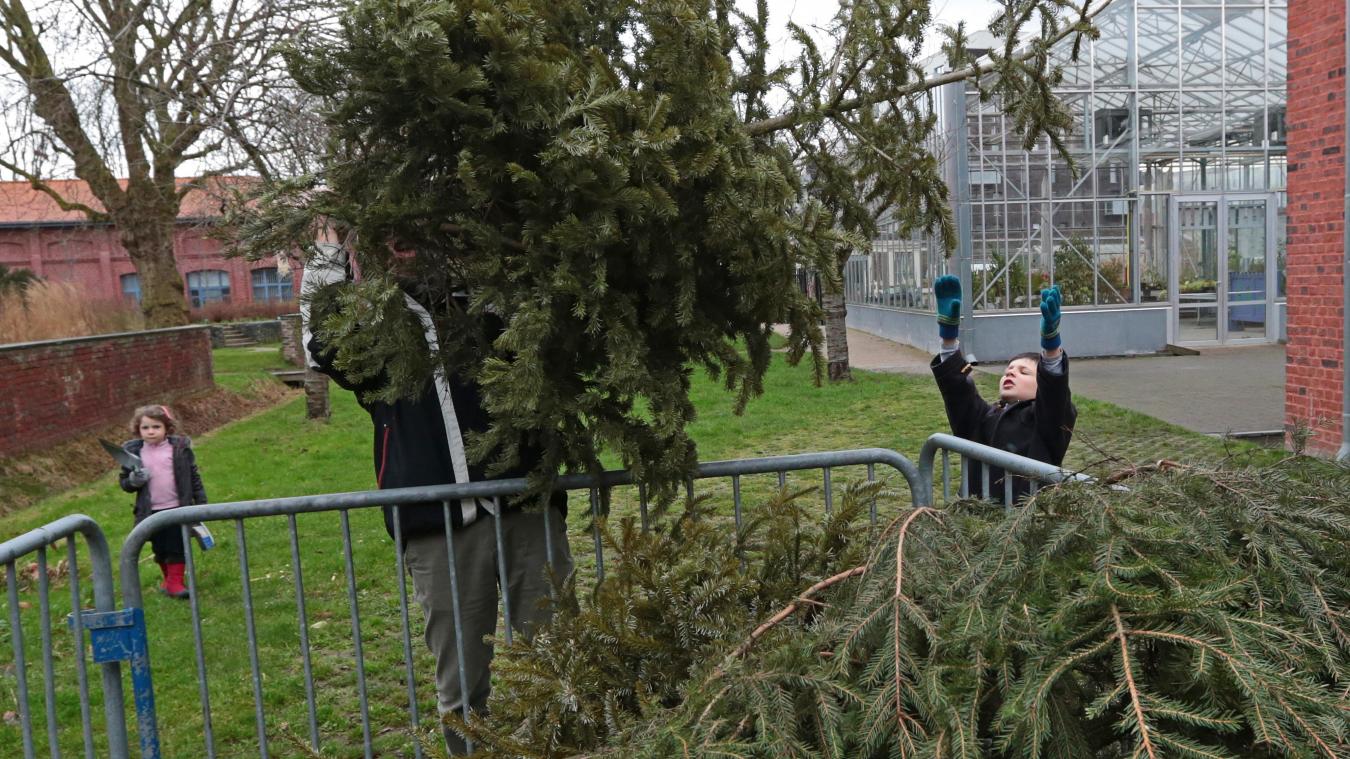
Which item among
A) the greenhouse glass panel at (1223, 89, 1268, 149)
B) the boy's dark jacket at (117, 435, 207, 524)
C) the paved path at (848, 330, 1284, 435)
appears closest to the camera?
the boy's dark jacket at (117, 435, 207, 524)

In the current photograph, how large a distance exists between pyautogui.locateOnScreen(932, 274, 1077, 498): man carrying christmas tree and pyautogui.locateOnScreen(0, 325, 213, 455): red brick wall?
1076cm

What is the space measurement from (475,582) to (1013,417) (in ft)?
7.04

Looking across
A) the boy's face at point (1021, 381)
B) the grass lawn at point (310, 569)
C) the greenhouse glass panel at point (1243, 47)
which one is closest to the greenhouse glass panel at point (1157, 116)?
the greenhouse glass panel at point (1243, 47)

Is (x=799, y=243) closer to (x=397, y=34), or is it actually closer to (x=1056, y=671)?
(x=397, y=34)

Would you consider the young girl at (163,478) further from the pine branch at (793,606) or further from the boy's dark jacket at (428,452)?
the pine branch at (793,606)

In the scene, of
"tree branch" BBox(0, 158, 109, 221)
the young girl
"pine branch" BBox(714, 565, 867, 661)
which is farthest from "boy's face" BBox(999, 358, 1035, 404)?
"tree branch" BBox(0, 158, 109, 221)

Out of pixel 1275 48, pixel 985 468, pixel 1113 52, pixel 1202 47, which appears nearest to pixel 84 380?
pixel 985 468

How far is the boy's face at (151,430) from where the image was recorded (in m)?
7.13

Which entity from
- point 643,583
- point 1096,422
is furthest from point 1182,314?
point 643,583

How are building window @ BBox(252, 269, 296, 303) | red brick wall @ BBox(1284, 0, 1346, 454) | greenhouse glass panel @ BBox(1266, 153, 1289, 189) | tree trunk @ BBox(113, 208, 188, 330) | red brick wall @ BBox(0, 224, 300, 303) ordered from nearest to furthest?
red brick wall @ BBox(1284, 0, 1346, 454) < tree trunk @ BBox(113, 208, 188, 330) < greenhouse glass panel @ BBox(1266, 153, 1289, 189) < red brick wall @ BBox(0, 224, 300, 303) < building window @ BBox(252, 269, 296, 303)

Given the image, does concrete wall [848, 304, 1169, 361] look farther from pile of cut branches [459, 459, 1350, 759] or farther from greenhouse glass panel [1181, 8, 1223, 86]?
pile of cut branches [459, 459, 1350, 759]

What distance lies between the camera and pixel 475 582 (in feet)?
11.6

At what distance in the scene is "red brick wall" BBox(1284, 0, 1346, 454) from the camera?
27.7 ft

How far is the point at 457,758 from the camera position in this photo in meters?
2.46
